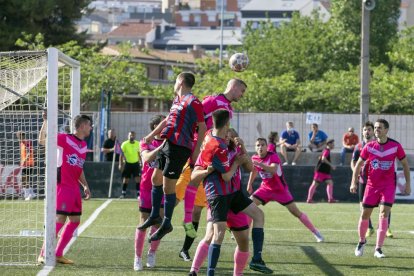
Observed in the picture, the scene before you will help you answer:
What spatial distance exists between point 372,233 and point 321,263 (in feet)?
14.1

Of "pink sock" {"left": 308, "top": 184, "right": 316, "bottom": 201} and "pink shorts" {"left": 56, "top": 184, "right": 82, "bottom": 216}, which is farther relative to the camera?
"pink sock" {"left": 308, "top": 184, "right": 316, "bottom": 201}

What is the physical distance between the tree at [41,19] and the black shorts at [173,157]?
38012 mm

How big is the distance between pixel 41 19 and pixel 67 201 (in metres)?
40.5

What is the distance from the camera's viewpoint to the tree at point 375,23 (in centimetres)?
5925

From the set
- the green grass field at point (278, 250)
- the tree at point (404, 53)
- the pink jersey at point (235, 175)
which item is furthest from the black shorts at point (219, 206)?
the tree at point (404, 53)

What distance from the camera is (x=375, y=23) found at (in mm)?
59781

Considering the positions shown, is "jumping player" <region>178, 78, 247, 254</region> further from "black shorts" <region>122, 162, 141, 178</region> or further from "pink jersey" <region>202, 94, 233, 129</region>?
"black shorts" <region>122, 162, 141, 178</region>

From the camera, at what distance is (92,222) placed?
1814 centimetres

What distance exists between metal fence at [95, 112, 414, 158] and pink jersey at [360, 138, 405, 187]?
19.3 meters

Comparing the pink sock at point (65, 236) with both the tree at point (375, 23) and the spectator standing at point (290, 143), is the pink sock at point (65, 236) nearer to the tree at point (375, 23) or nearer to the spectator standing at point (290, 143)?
the spectator standing at point (290, 143)

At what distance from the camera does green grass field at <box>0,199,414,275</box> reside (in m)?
11.9

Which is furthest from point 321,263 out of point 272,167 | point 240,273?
point 240,273

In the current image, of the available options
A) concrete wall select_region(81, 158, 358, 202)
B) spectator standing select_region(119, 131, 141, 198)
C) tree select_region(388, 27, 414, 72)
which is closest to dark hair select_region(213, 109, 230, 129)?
spectator standing select_region(119, 131, 141, 198)

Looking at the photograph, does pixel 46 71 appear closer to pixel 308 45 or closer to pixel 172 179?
pixel 172 179
